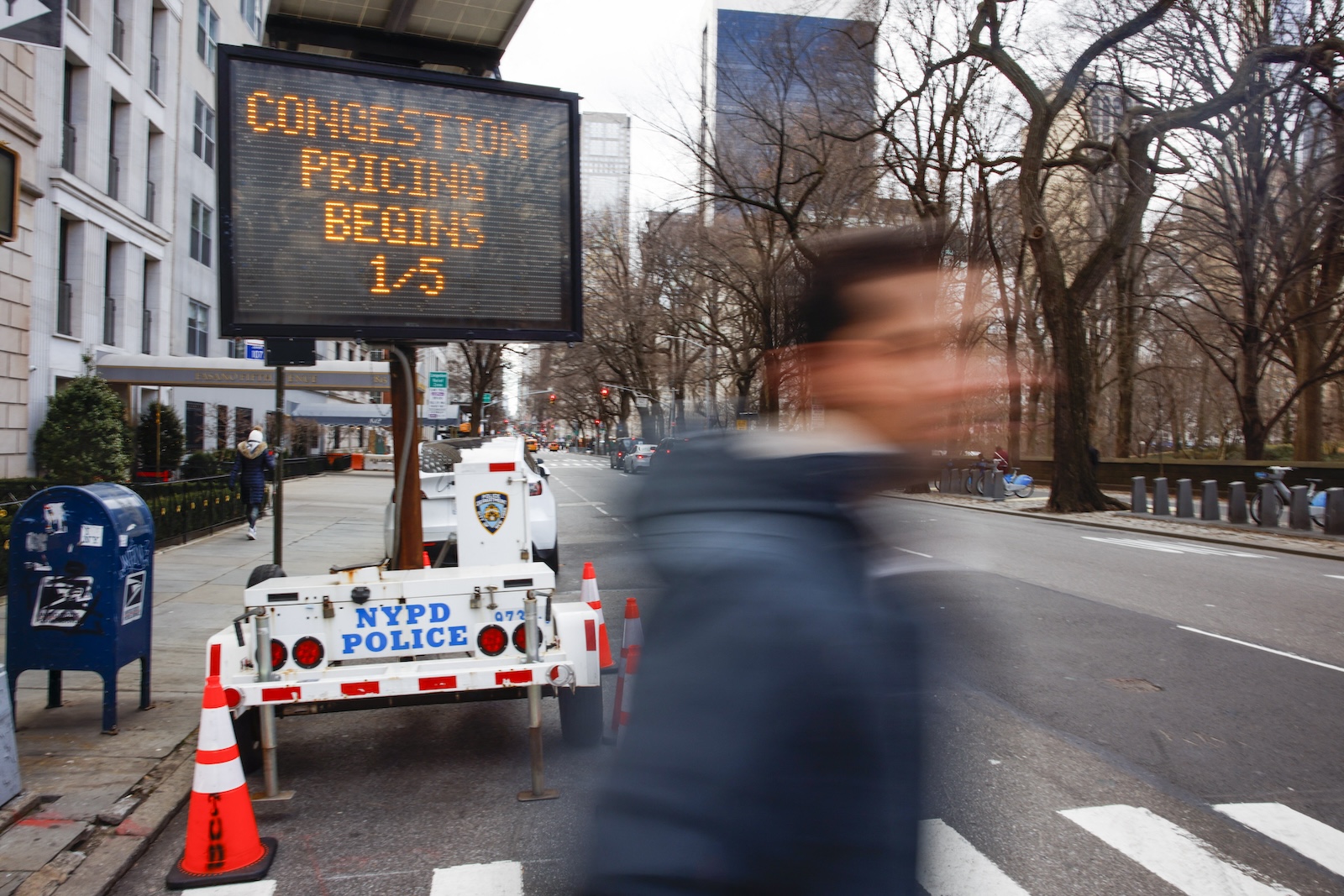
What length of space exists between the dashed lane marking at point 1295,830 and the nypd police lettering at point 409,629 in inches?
143

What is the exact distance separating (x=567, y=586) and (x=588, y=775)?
6766 millimetres

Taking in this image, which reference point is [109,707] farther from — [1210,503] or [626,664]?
[1210,503]

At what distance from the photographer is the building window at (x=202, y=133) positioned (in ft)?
96.8

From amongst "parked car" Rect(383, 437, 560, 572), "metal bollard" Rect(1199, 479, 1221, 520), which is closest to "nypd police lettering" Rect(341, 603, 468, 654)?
"parked car" Rect(383, 437, 560, 572)

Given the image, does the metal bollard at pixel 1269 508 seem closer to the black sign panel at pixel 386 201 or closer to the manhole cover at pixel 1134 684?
the manhole cover at pixel 1134 684

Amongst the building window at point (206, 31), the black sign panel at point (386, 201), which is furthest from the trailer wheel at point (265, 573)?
the building window at point (206, 31)

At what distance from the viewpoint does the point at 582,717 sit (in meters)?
5.18

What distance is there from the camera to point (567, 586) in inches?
455

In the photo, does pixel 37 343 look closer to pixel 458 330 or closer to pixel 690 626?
pixel 458 330

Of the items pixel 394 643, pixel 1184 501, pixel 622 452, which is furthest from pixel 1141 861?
pixel 622 452

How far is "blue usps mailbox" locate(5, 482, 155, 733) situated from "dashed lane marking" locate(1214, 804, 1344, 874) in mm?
5669

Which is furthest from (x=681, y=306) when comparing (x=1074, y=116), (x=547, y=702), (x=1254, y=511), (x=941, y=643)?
(x=941, y=643)

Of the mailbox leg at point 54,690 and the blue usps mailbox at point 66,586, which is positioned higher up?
the blue usps mailbox at point 66,586

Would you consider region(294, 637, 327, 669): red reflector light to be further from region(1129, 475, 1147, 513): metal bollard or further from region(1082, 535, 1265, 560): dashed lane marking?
region(1129, 475, 1147, 513): metal bollard
